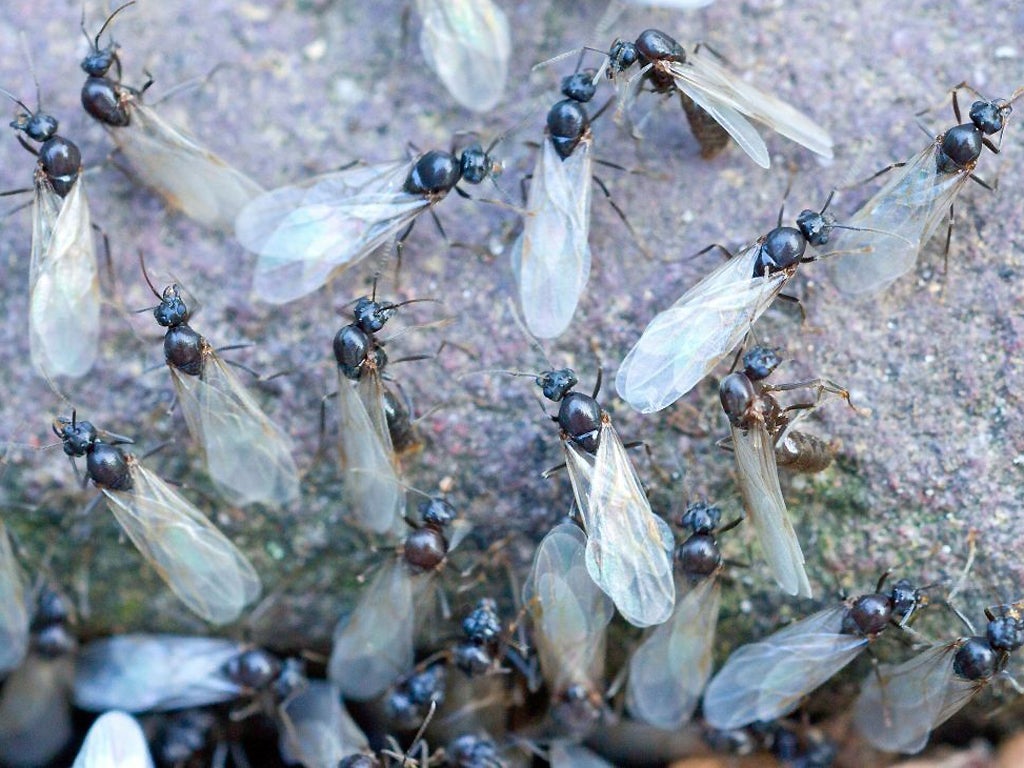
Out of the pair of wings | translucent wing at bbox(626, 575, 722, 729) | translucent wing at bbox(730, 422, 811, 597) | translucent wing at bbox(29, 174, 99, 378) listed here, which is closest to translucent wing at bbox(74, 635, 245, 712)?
translucent wing at bbox(29, 174, 99, 378)

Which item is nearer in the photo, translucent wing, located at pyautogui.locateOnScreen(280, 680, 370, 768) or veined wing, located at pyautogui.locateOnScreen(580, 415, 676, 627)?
veined wing, located at pyautogui.locateOnScreen(580, 415, 676, 627)

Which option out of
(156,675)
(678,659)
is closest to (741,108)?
(678,659)

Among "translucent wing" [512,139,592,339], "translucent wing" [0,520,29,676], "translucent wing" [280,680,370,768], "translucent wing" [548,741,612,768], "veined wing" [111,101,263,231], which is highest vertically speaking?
"veined wing" [111,101,263,231]

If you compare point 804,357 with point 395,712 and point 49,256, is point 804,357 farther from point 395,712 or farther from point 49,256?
point 49,256

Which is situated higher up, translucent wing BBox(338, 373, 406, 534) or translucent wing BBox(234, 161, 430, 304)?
translucent wing BBox(234, 161, 430, 304)

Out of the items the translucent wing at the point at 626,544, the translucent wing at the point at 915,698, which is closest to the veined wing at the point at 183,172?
the translucent wing at the point at 626,544

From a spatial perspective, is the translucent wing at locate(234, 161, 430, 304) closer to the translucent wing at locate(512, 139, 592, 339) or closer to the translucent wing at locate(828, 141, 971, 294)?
the translucent wing at locate(512, 139, 592, 339)

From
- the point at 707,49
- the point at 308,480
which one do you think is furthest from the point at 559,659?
the point at 707,49
